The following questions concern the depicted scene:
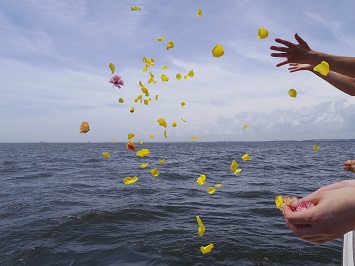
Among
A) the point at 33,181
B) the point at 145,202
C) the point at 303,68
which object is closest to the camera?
the point at 303,68

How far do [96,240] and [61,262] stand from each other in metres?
1.25

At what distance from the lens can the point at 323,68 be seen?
269 centimetres

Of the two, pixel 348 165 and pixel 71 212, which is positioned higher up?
pixel 348 165

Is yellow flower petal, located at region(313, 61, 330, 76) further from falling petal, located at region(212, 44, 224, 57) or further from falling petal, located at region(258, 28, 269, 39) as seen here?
falling petal, located at region(212, 44, 224, 57)

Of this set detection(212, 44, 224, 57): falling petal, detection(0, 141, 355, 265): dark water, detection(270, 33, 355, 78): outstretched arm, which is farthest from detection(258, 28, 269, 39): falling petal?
detection(0, 141, 355, 265): dark water

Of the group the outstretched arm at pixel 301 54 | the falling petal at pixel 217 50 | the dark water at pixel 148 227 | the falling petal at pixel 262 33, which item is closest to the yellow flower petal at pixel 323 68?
the outstretched arm at pixel 301 54

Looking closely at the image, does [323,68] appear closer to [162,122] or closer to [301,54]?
[301,54]

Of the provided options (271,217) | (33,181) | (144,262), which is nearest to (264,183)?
(271,217)

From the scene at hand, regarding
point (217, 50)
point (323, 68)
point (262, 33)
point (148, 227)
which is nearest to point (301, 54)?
point (323, 68)

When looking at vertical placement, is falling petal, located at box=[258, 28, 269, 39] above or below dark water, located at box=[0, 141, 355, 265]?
above

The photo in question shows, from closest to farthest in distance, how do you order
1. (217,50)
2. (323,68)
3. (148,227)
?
(323,68), (217,50), (148,227)

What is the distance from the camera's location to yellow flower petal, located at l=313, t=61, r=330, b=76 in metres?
2.62

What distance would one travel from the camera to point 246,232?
777 cm

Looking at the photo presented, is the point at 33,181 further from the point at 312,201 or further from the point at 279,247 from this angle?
the point at 312,201
